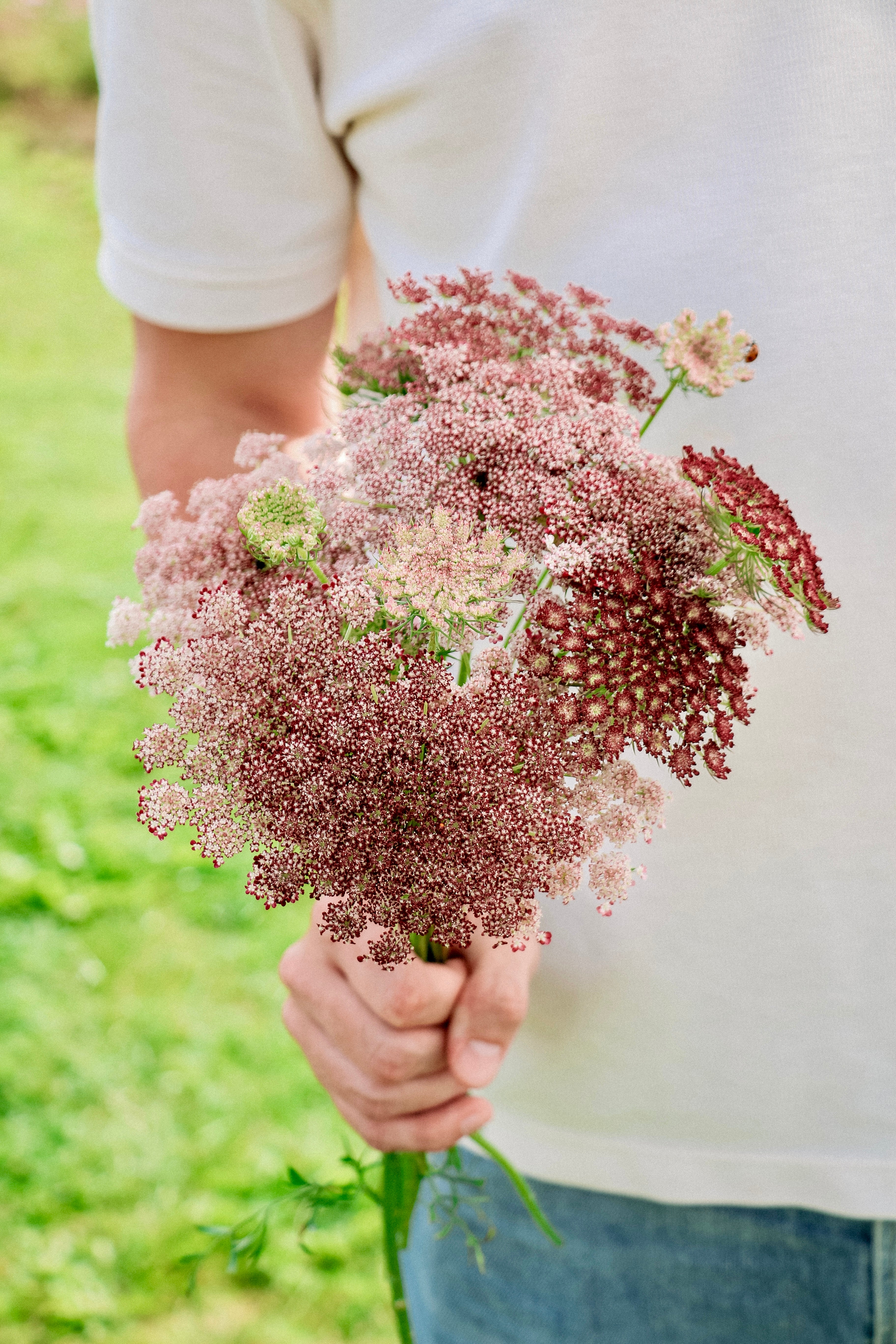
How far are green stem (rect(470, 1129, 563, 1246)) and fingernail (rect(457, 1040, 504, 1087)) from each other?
0.08m

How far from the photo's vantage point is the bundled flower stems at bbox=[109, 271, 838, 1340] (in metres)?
0.54

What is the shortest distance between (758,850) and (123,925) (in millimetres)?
2211

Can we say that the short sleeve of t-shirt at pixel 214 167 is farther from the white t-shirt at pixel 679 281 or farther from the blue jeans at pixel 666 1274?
the blue jeans at pixel 666 1274

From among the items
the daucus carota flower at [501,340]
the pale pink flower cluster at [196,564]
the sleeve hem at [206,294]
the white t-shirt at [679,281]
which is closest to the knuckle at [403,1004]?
the white t-shirt at [679,281]

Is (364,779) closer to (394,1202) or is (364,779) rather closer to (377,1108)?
(377,1108)

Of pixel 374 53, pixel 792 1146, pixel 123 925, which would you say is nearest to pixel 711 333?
pixel 374 53

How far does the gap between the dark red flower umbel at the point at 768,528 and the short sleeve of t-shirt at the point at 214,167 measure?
68cm

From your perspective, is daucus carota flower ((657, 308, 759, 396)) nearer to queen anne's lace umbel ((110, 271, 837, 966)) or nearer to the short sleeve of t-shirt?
queen anne's lace umbel ((110, 271, 837, 966))

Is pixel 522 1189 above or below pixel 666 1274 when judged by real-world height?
above

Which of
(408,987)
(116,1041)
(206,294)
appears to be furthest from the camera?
(116,1041)

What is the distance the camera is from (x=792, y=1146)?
107 centimetres

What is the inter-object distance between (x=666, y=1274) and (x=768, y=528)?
945mm

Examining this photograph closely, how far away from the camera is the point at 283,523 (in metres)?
0.60

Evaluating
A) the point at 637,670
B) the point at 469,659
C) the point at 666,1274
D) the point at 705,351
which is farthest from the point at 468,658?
the point at 666,1274
